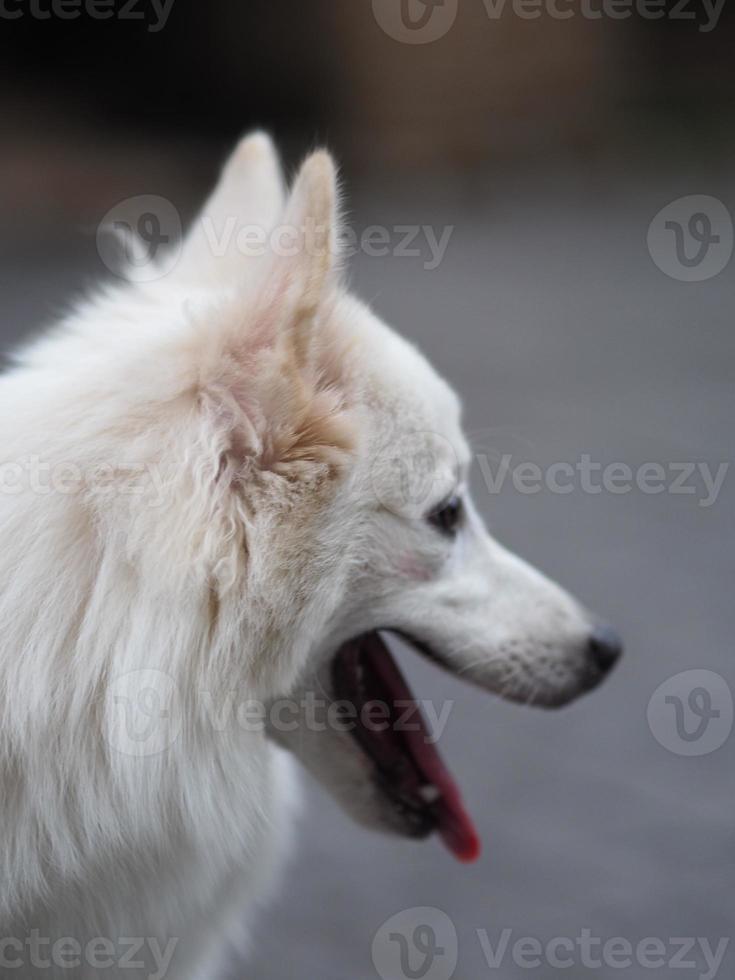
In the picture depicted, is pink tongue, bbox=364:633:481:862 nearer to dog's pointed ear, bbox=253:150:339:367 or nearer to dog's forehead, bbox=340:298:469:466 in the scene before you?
dog's forehead, bbox=340:298:469:466

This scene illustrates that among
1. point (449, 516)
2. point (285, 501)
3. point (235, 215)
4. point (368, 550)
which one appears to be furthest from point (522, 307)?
point (285, 501)

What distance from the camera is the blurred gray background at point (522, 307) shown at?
3.66 m

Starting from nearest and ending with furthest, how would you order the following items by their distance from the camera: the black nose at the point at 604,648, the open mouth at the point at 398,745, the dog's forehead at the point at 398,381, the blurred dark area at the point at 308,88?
the dog's forehead at the point at 398,381, the open mouth at the point at 398,745, the black nose at the point at 604,648, the blurred dark area at the point at 308,88

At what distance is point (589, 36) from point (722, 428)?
10.1m

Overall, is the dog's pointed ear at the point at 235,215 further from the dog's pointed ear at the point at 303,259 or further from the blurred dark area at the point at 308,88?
the blurred dark area at the point at 308,88

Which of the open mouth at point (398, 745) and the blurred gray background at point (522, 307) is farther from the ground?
the blurred gray background at point (522, 307)

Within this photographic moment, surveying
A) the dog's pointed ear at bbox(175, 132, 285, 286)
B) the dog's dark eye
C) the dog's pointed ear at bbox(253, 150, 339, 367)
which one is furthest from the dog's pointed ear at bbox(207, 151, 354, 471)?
the dog's pointed ear at bbox(175, 132, 285, 286)

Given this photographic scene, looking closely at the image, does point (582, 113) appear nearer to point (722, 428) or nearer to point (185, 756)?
point (722, 428)

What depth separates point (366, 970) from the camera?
326 cm

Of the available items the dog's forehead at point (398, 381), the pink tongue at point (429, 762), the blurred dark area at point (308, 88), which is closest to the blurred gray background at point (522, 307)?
the blurred dark area at point (308, 88)

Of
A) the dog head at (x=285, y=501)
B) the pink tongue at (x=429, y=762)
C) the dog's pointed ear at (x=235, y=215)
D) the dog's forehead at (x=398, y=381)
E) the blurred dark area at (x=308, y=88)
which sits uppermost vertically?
the blurred dark area at (x=308, y=88)

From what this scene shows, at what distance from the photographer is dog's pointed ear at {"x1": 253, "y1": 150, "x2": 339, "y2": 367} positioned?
179 cm

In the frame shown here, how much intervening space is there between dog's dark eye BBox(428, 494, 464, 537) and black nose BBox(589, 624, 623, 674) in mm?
447

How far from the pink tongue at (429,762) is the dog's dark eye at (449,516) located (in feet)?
0.93
